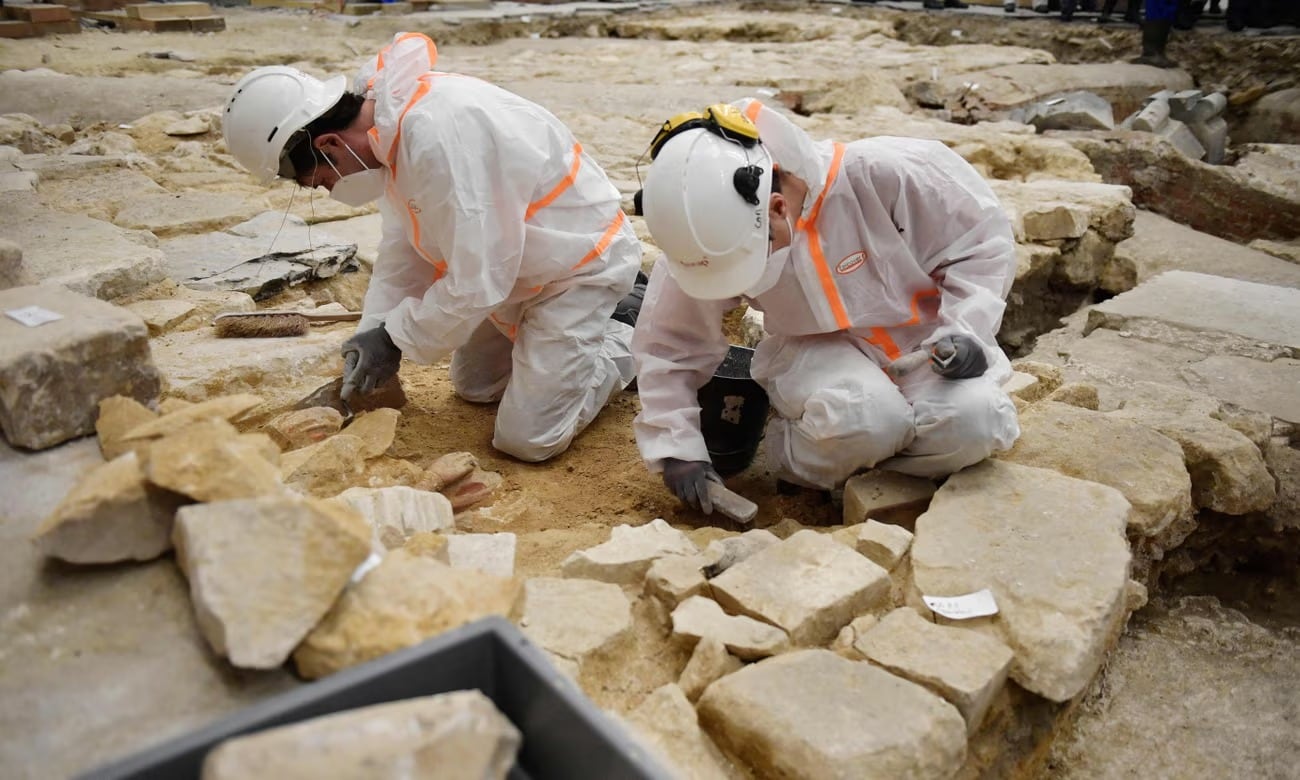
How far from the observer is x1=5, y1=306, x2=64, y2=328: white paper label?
1.88 m

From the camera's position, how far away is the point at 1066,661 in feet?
6.26

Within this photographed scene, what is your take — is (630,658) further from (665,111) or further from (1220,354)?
(665,111)

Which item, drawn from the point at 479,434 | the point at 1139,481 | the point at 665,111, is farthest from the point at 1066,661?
the point at 665,111

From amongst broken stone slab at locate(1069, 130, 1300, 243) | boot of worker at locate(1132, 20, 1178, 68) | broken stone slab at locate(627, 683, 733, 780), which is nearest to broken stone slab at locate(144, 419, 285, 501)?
broken stone slab at locate(627, 683, 733, 780)

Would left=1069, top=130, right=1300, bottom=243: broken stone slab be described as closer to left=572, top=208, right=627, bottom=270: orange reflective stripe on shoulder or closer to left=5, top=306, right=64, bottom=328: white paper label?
left=572, top=208, right=627, bottom=270: orange reflective stripe on shoulder

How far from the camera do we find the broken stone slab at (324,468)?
2.46 metres

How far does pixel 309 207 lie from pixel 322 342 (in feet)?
5.69

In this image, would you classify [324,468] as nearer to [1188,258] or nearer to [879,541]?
[879,541]

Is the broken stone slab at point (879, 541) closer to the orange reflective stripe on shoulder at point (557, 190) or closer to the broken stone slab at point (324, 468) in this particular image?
the broken stone slab at point (324, 468)

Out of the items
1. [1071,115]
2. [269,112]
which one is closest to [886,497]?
[269,112]

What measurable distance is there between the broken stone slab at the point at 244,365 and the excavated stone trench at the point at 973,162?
59 mm

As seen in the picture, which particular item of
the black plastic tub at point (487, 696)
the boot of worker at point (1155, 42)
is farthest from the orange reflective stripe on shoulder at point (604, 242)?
the boot of worker at point (1155, 42)

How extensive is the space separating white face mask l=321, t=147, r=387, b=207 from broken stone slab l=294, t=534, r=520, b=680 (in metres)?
1.92

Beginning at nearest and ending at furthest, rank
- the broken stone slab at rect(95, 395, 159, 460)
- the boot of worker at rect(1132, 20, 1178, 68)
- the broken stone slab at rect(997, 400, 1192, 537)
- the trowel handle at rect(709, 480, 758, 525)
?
the broken stone slab at rect(95, 395, 159, 460), the broken stone slab at rect(997, 400, 1192, 537), the trowel handle at rect(709, 480, 758, 525), the boot of worker at rect(1132, 20, 1178, 68)
